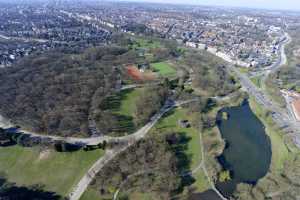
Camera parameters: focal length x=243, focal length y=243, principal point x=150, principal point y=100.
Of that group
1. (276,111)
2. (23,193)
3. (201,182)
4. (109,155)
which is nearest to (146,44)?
(276,111)

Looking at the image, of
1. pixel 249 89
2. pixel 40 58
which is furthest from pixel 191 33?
pixel 40 58

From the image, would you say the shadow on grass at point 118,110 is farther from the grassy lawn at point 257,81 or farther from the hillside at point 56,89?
the grassy lawn at point 257,81

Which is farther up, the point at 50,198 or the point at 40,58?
the point at 40,58

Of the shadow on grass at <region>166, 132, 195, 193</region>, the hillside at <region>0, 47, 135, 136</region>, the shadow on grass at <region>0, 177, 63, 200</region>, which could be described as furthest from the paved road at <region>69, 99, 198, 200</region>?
the hillside at <region>0, 47, 135, 136</region>

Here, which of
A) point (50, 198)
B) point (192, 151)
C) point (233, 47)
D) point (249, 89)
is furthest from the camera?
point (233, 47)

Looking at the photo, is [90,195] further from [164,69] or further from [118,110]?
[164,69]

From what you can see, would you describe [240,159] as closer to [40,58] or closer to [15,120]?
[15,120]
